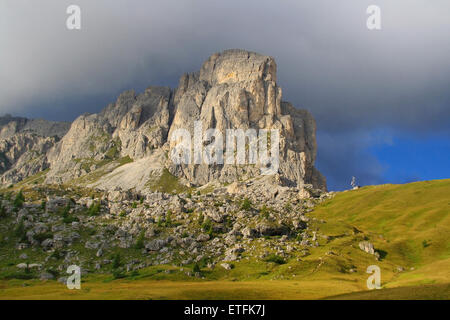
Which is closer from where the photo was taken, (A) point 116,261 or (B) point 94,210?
(A) point 116,261

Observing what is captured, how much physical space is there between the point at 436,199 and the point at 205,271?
111 meters

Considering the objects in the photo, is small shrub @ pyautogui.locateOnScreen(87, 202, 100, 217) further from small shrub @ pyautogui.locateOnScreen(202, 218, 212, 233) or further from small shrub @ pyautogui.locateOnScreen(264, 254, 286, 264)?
small shrub @ pyautogui.locateOnScreen(264, 254, 286, 264)

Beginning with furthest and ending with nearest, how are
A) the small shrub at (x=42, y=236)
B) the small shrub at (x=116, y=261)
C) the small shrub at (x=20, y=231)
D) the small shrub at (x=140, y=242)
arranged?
the small shrub at (x=20, y=231), the small shrub at (x=42, y=236), the small shrub at (x=140, y=242), the small shrub at (x=116, y=261)

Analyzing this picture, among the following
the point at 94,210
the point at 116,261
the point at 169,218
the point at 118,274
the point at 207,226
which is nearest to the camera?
the point at 118,274

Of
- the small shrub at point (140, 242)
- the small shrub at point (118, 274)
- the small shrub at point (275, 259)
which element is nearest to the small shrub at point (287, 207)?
the small shrub at point (275, 259)

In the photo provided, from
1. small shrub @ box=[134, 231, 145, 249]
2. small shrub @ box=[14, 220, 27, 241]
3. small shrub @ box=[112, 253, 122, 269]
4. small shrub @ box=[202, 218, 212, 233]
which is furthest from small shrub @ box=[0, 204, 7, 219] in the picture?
small shrub @ box=[202, 218, 212, 233]

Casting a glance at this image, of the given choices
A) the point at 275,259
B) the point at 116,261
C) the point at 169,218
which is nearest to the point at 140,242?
the point at 116,261

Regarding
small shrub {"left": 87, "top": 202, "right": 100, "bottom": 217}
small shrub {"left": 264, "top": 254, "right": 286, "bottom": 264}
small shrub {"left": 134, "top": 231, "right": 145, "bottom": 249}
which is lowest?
small shrub {"left": 264, "top": 254, "right": 286, "bottom": 264}

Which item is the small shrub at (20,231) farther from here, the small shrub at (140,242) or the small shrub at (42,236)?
the small shrub at (140,242)

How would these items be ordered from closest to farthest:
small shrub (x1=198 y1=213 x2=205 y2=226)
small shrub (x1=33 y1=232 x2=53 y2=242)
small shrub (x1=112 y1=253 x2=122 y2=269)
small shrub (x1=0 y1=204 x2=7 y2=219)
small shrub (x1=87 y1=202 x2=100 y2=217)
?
small shrub (x1=112 y1=253 x2=122 y2=269) < small shrub (x1=33 y1=232 x2=53 y2=242) < small shrub (x1=0 y1=204 x2=7 y2=219) < small shrub (x1=198 y1=213 x2=205 y2=226) < small shrub (x1=87 y1=202 x2=100 y2=217)

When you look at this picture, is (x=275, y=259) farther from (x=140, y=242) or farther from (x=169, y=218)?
(x=169, y=218)

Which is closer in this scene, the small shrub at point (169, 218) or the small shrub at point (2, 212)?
the small shrub at point (169, 218)
